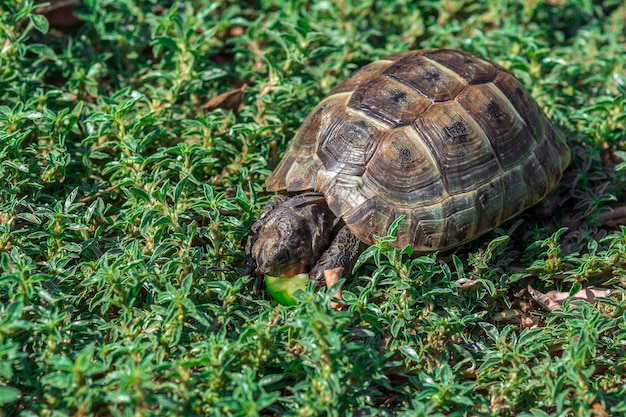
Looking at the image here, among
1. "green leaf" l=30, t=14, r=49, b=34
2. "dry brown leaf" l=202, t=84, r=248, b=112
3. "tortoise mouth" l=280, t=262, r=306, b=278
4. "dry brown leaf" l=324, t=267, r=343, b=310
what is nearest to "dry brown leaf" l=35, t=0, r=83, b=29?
"green leaf" l=30, t=14, r=49, b=34

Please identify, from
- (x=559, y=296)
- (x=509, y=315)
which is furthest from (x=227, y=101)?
(x=559, y=296)

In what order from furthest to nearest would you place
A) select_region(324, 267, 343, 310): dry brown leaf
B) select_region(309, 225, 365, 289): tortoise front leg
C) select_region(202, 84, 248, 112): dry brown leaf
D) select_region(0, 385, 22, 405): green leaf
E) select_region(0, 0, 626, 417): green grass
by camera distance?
select_region(202, 84, 248, 112): dry brown leaf
select_region(309, 225, 365, 289): tortoise front leg
select_region(324, 267, 343, 310): dry brown leaf
select_region(0, 0, 626, 417): green grass
select_region(0, 385, 22, 405): green leaf

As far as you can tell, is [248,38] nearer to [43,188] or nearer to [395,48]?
[395,48]

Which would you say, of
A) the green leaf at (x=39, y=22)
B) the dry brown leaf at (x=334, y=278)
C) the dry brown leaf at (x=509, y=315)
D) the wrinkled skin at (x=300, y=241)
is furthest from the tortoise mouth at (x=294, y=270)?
the green leaf at (x=39, y=22)

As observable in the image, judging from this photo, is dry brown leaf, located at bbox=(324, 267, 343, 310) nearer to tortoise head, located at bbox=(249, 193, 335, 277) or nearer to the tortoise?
the tortoise

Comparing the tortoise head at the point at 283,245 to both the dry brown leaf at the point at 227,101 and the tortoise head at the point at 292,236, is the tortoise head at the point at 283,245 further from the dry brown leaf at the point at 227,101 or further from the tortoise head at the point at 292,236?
the dry brown leaf at the point at 227,101

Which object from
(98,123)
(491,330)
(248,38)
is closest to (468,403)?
(491,330)
